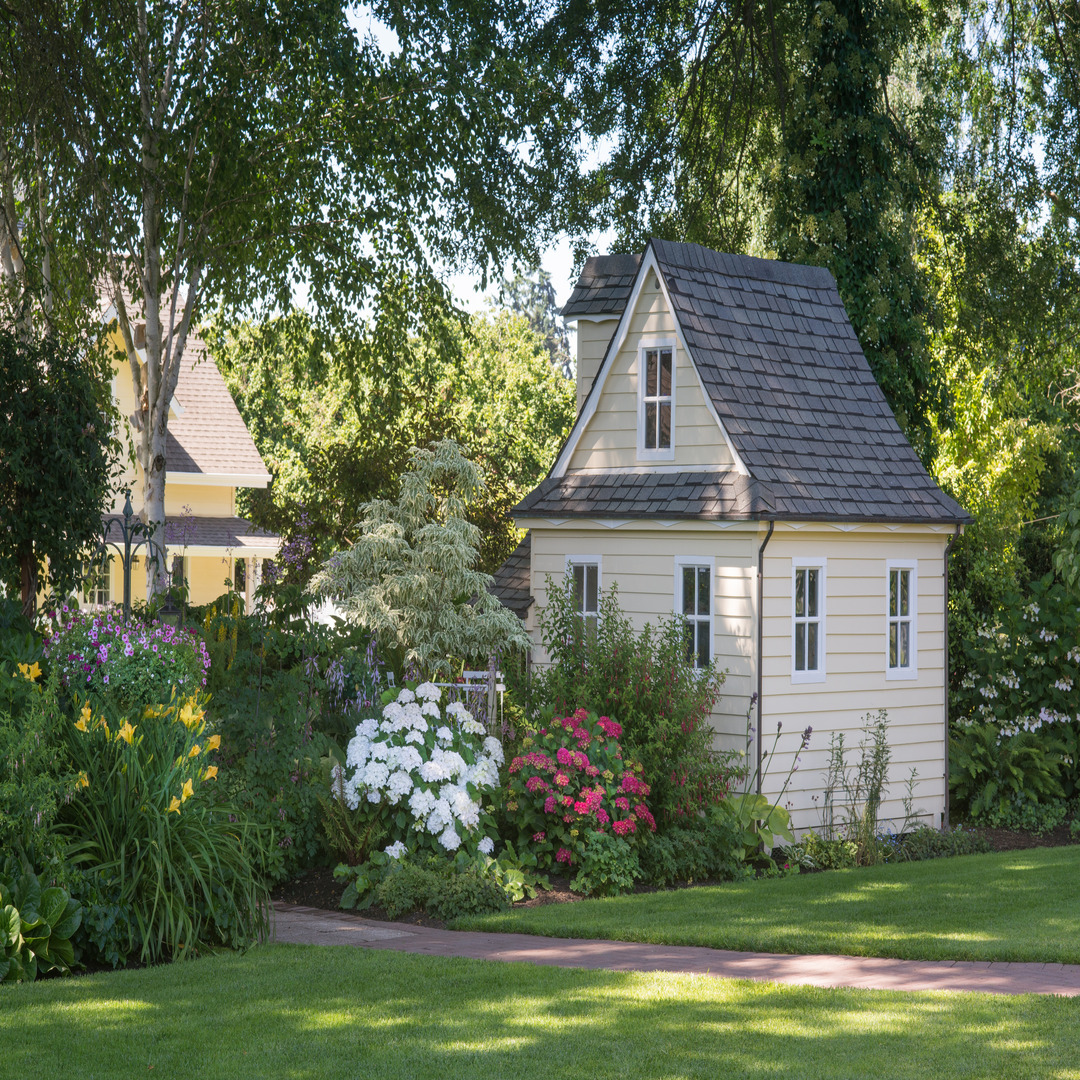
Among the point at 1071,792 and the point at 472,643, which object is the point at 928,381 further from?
the point at 472,643

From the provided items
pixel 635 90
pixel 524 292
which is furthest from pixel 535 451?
pixel 524 292

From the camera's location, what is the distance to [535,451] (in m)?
36.8

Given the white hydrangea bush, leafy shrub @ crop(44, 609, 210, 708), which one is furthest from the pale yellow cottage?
leafy shrub @ crop(44, 609, 210, 708)

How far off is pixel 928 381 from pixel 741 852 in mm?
10272

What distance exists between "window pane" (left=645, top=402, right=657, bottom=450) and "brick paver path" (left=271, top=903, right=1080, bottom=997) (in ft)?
21.8

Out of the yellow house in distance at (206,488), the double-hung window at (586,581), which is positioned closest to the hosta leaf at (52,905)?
the double-hung window at (586,581)

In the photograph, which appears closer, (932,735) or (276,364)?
(932,735)

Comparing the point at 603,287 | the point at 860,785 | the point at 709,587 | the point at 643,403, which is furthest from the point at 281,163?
the point at 860,785

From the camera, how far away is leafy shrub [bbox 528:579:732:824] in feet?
36.5

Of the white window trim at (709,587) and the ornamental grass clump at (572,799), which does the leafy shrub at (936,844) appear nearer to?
the white window trim at (709,587)

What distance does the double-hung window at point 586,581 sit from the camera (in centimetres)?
1395

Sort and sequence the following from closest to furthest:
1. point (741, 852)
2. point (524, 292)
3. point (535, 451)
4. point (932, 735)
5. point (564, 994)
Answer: point (564, 994) < point (741, 852) < point (932, 735) < point (535, 451) < point (524, 292)

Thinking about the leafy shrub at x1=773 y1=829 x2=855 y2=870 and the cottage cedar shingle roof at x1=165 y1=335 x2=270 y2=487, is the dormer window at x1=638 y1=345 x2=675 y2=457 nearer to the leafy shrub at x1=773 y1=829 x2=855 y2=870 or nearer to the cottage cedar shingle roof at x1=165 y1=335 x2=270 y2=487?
the leafy shrub at x1=773 y1=829 x2=855 y2=870

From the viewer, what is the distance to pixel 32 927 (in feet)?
21.9
